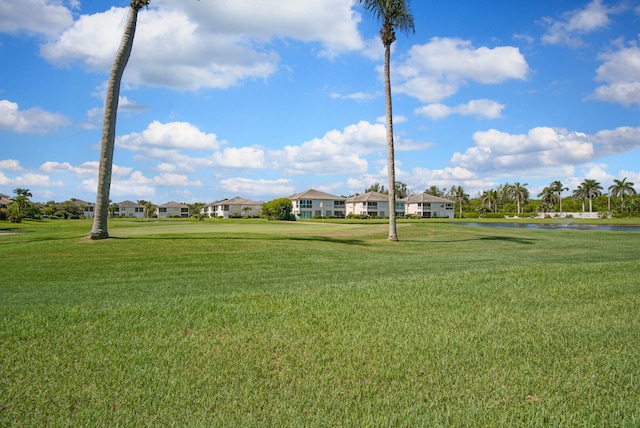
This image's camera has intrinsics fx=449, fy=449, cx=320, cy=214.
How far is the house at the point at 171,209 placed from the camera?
13962 centimetres

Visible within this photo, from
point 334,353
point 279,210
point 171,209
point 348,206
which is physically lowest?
point 334,353

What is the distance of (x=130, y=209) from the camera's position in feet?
472

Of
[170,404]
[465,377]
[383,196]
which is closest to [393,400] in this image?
[465,377]

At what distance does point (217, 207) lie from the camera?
429ft

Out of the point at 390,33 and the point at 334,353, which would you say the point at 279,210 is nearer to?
the point at 390,33

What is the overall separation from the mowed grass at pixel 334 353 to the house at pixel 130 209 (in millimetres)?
143246

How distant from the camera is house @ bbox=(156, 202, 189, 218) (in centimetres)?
13962

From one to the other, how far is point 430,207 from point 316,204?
28.7 meters

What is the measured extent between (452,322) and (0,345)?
5.80m

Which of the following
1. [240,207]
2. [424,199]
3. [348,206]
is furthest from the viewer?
[240,207]

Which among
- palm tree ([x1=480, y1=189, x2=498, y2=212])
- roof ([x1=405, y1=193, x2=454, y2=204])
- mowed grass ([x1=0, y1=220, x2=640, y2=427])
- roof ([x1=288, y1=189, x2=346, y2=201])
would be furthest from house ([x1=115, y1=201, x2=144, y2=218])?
mowed grass ([x1=0, y1=220, x2=640, y2=427])

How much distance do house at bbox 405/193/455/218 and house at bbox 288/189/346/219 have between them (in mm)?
18252

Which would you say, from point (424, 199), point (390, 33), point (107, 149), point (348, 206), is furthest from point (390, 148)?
point (348, 206)

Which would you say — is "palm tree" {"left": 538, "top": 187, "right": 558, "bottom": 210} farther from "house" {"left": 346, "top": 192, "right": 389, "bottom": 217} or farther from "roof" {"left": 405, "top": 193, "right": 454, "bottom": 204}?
"house" {"left": 346, "top": 192, "right": 389, "bottom": 217}
